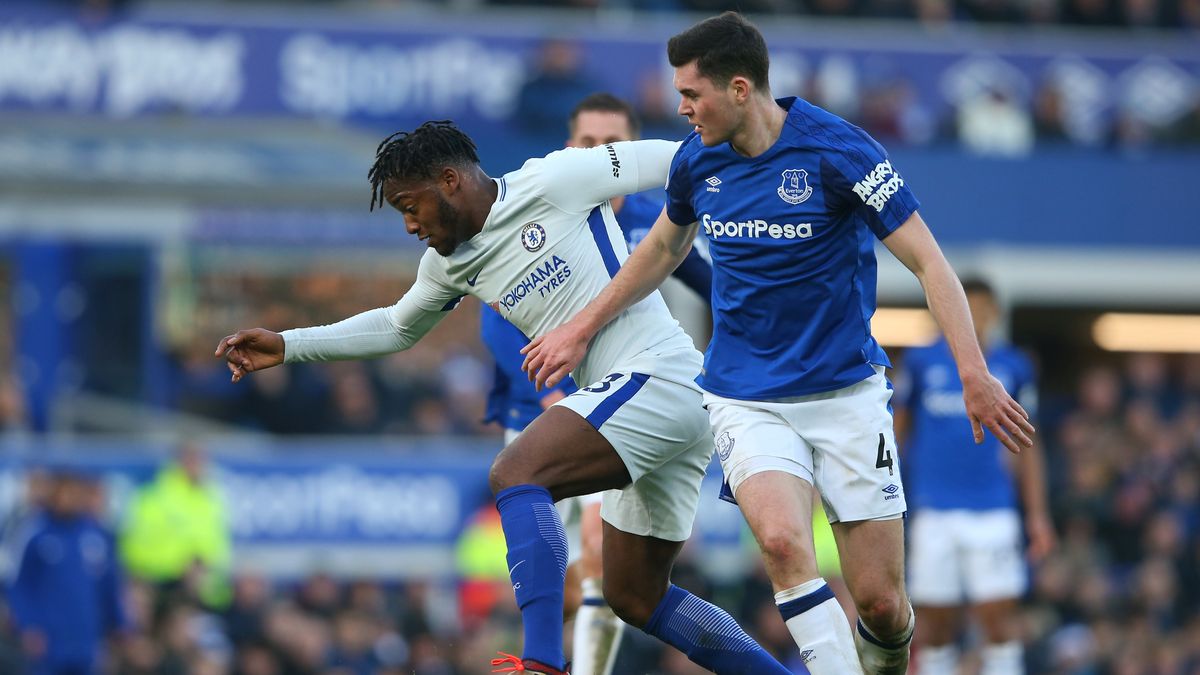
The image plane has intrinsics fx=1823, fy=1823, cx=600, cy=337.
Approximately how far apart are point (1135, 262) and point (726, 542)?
7.62m

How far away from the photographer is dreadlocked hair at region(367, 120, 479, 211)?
6.57 meters

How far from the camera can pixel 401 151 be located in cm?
659

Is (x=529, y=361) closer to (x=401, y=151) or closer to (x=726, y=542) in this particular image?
(x=401, y=151)

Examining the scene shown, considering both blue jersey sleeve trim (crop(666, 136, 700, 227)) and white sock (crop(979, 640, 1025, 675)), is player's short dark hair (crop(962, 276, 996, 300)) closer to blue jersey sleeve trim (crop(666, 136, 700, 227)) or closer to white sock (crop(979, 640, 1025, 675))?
white sock (crop(979, 640, 1025, 675))

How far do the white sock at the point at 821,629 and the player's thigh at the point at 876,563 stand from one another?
242mm

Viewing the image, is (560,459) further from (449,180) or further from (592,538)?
(592,538)

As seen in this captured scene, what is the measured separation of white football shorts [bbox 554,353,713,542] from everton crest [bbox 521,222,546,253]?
56cm

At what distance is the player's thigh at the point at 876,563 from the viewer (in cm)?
662

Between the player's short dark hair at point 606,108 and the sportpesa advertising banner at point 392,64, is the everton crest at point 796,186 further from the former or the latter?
the sportpesa advertising banner at point 392,64

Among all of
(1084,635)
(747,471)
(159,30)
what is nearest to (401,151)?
(747,471)

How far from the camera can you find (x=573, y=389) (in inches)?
336

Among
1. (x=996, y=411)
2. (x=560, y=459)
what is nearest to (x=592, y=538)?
(x=560, y=459)

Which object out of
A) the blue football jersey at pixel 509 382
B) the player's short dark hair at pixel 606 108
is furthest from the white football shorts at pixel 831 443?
the player's short dark hair at pixel 606 108

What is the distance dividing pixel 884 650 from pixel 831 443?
0.92 metres
